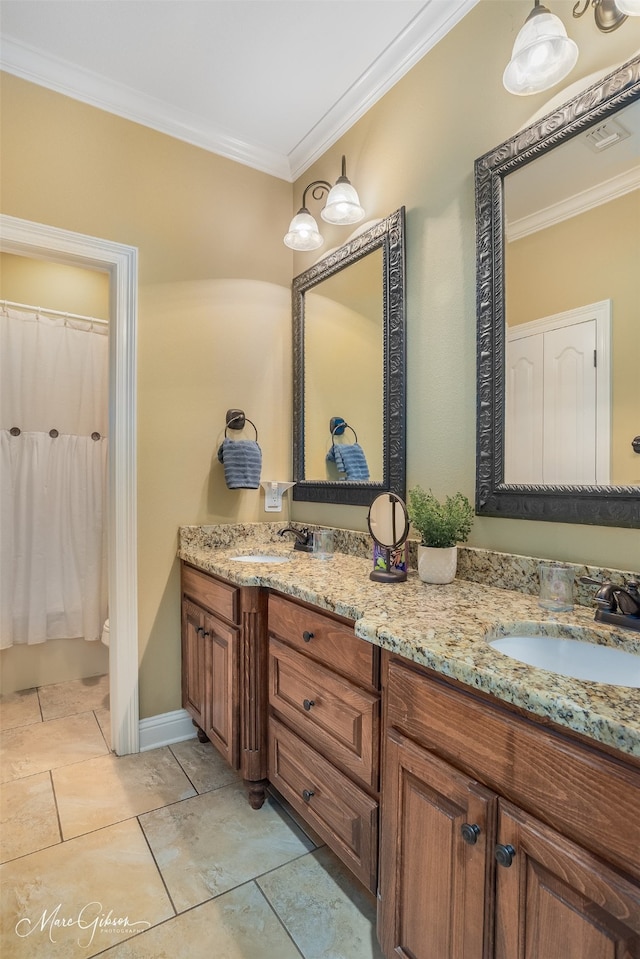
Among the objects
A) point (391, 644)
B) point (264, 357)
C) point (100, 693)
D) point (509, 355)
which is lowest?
point (100, 693)

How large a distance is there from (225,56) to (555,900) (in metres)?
2.57

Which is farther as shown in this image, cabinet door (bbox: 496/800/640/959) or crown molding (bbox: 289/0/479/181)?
crown molding (bbox: 289/0/479/181)

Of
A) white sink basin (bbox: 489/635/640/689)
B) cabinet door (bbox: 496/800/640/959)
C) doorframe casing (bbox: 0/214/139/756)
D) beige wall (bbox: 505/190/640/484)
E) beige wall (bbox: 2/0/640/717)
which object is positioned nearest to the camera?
cabinet door (bbox: 496/800/640/959)

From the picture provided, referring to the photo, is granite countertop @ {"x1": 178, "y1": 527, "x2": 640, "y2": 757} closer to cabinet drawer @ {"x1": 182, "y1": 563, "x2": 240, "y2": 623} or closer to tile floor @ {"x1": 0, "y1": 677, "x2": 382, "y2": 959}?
cabinet drawer @ {"x1": 182, "y1": 563, "x2": 240, "y2": 623}

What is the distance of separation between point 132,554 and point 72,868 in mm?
1042

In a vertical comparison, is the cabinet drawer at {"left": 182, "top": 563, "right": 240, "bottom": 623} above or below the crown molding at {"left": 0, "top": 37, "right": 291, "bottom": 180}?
below

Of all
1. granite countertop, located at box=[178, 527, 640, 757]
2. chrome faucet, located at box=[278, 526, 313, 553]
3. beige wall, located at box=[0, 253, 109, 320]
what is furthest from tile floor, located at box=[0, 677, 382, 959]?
beige wall, located at box=[0, 253, 109, 320]

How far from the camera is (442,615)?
1.13 meters

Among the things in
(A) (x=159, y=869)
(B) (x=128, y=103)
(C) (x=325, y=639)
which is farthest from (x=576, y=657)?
(B) (x=128, y=103)

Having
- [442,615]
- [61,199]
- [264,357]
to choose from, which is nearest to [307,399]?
[264,357]

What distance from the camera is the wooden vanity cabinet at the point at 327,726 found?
115cm

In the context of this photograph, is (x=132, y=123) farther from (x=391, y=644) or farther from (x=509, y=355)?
(x=391, y=644)

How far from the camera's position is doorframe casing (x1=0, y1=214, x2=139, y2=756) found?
2027 millimetres

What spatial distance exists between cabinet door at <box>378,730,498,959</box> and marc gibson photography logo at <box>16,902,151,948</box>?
0.68 metres
